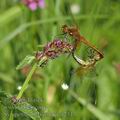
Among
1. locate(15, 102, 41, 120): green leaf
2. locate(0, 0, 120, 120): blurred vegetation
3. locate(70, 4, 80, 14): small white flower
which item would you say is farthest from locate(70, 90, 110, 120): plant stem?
locate(70, 4, 80, 14): small white flower

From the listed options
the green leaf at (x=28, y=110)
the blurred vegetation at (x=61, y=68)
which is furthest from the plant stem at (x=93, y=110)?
the green leaf at (x=28, y=110)

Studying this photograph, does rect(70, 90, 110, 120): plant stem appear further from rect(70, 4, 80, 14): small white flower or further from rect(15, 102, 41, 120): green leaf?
rect(70, 4, 80, 14): small white flower

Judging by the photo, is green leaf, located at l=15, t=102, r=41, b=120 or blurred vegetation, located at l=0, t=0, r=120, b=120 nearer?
green leaf, located at l=15, t=102, r=41, b=120

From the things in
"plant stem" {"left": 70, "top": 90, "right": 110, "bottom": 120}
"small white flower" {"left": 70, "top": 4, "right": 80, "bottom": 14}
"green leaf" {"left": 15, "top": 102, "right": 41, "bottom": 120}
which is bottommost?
"plant stem" {"left": 70, "top": 90, "right": 110, "bottom": 120}

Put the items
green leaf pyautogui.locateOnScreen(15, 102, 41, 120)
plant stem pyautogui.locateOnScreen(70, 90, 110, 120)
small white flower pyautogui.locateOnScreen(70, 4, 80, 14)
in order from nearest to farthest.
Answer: green leaf pyautogui.locateOnScreen(15, 102, 41, 120)
plant stem pyautogui.locateOnScreen(70, 90, 110, 120)
small white flower pyautogui.locateOnScreen(70, 4, 80, 14)

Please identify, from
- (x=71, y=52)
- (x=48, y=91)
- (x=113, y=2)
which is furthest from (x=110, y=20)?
(x=71, y=52)

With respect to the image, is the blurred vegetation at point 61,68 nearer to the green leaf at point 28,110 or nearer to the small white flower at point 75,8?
the small white flower at point 75,8

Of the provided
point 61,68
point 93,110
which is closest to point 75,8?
point 61,68

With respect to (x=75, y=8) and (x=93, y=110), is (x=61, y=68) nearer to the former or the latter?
(x=93, y=110)
